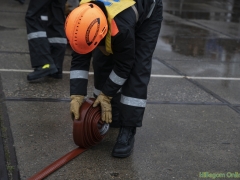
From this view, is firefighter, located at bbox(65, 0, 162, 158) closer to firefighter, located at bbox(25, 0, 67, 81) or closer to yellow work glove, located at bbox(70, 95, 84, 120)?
yellow work glove, located at bbox(70, 95, 84, 120)

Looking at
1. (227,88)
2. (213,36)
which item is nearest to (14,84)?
(227,88)

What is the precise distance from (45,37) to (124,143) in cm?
202

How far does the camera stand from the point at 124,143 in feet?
11.3

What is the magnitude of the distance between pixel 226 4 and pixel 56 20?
872cm

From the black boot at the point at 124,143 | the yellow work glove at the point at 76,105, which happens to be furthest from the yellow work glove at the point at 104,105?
the black boot at the point at 124,143

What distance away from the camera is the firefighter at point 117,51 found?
9.67 ft

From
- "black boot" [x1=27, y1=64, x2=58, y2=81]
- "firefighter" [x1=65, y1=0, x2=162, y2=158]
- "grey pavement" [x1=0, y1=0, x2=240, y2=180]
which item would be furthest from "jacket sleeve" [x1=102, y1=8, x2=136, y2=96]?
"black boot" [x1=27, y1=64, x2=58, y2=81]

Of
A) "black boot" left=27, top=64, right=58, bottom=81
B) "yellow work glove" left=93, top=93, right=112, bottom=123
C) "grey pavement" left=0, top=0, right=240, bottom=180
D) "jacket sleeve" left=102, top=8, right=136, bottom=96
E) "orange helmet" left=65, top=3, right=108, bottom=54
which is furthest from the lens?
"black boot" left=27, top=64, right=58, bottom=81

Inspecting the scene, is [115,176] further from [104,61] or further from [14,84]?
[14,84]

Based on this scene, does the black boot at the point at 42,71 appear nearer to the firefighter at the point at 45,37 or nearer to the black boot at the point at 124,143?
the firefighter at the point at 45,37

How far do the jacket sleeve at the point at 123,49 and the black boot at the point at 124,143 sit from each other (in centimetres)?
39

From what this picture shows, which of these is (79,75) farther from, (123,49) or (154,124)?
(154,124)

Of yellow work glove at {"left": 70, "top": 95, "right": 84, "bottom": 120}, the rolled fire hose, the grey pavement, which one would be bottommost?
the grey pavement

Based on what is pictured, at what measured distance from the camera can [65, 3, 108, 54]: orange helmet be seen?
290 centimetres
